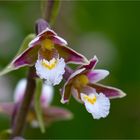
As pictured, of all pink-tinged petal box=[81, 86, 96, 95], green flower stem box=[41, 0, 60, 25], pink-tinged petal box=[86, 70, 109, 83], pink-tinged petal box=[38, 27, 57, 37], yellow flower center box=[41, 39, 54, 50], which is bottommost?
pink-tinged petal box=[81, 86, 96, 95]

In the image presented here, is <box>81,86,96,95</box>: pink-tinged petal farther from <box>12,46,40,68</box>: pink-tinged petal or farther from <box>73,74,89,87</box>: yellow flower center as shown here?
<box>12,46,40,68</box>: pink-tinged petal

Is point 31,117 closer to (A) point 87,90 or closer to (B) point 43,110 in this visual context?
(B) point 43,110

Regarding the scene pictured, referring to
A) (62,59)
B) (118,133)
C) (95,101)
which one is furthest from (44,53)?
(118,133)

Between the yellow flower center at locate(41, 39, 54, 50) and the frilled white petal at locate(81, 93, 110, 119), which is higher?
the yellow flower center at locate(41, 39, 54, 50)

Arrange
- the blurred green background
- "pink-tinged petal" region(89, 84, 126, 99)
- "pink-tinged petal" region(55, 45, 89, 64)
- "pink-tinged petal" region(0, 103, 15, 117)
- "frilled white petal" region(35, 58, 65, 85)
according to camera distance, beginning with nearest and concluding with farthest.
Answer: "frilled white petal" region(35, 58, 65, 85)
"pink-tinged petal" region(55, 45, 89, 64)
"pink-tinged petal" region(89, 84, 126, 99)
"pink-tinged petal" region(0, 103, 15, 117)
the blurred green background

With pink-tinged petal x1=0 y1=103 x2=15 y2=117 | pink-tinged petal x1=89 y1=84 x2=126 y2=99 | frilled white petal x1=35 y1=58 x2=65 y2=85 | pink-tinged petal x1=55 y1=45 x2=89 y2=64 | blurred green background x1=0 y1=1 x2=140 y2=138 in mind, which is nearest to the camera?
frilled white petal x1=35 y1=58 x2=65 y2=85

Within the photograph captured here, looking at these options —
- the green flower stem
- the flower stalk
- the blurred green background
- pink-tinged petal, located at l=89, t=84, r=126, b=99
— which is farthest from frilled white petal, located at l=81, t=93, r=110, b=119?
the blurred green background

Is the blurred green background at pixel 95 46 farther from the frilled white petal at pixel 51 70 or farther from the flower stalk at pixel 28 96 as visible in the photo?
the frilled white petal at pixel 51 70
